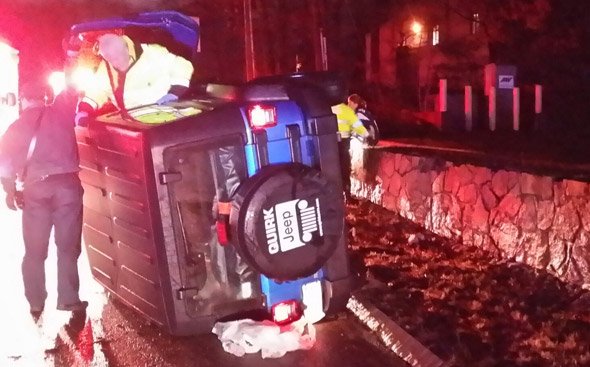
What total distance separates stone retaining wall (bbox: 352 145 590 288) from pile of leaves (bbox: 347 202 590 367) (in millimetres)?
155

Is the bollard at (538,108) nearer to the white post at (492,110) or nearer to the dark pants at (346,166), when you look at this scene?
the white post at (492,110)

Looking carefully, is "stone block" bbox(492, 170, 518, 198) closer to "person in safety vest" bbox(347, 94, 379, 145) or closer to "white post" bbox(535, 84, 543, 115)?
"person in safety vest" bbox(347, 94, 379, 145)

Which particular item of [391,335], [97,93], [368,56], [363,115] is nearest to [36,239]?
[97,93]

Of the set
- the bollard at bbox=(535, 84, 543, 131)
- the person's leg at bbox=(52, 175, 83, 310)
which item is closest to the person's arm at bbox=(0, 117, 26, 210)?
the person's leg at bbox=(52, 175, 83, 310)

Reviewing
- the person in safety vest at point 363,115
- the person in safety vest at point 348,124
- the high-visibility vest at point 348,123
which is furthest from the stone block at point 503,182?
the person in safety vest at point 363,115

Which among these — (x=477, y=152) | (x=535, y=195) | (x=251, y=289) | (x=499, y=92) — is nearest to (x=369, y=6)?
(x=499, y=92)

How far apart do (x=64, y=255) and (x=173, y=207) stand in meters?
1.80

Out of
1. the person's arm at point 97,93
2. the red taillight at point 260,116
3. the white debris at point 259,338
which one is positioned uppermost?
the person's arm at point 97,93

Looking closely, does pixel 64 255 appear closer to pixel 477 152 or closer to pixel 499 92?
pixel 477 152

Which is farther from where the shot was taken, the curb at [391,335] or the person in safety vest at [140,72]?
the person in safety vest at [140,72]

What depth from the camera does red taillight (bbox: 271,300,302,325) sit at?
17.9 ft

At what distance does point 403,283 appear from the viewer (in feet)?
22.1

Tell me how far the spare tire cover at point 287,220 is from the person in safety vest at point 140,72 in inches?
56.8

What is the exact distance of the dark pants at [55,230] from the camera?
6367 millimetres
